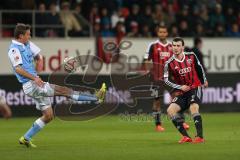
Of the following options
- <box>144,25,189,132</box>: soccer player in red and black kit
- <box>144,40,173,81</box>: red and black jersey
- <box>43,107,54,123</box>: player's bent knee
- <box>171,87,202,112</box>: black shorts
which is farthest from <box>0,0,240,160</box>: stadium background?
<box>43,107,54,123</box>: player's bent knee

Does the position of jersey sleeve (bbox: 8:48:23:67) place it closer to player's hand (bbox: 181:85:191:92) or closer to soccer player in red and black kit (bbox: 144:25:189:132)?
player's hand (bbox: 181:85:191:92)

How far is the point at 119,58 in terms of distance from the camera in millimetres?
24906

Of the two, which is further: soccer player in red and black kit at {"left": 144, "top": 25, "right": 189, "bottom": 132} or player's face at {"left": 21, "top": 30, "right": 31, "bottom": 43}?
soccer player in red and black kit at {"left": 144, "top": 25, "right": 189, "bottom": 132}

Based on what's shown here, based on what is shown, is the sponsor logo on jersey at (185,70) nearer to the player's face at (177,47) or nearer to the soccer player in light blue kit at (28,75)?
the player's face at (177,47)

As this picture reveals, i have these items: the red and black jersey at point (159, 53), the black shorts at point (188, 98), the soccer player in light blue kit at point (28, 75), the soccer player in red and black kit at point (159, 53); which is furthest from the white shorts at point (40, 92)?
the red and black jersey at point (159, 53)

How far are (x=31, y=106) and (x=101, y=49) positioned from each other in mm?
3506

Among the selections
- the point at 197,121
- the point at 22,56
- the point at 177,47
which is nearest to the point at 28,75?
the point at 22,56

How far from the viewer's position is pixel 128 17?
25.9 meters

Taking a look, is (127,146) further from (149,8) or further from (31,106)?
(149,8)

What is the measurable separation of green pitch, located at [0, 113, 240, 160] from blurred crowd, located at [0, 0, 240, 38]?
14.2 ft

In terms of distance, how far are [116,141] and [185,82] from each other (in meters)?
1.84

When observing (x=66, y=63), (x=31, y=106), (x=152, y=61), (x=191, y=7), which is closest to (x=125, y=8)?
(x=191, y=7)

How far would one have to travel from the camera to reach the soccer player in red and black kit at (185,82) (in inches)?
562

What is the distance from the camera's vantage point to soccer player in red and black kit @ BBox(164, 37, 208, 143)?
46.8 ft
